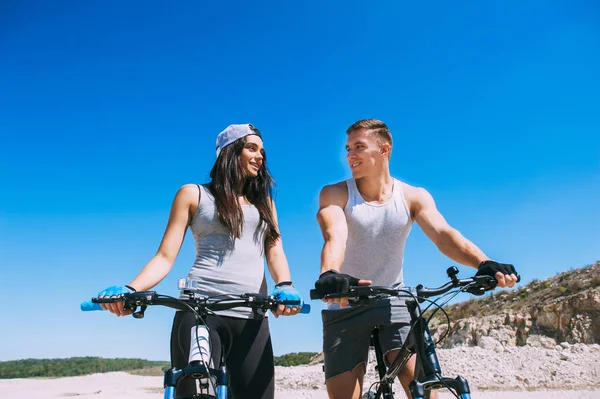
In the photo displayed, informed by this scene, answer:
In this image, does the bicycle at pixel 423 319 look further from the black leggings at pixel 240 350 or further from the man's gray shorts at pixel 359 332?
the black leggings at pixel 240 350

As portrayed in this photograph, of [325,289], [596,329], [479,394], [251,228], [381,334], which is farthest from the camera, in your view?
[596,329]

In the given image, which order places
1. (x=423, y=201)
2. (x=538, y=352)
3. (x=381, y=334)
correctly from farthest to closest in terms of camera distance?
1. (x=538, y=352)
2. (x=423, y=201)
3. (x=381, y=334)

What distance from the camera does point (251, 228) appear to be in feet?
12.7

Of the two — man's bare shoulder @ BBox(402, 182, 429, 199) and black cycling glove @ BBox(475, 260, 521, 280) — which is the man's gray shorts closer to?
black cycling glove @ BBox(475, 260, 521, 280)

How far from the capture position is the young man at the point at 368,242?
11.8 ft

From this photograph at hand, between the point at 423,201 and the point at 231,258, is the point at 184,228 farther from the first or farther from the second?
the point at 423,201

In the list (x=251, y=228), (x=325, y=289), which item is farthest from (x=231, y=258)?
(x=325, y=289)

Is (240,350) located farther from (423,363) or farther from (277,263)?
(423,363)

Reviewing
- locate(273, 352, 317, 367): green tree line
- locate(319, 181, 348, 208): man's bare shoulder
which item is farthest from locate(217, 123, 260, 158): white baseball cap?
locate(273, 352, 317, 367): green tree line

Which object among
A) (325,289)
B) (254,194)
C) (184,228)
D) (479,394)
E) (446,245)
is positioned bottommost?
(479,394)

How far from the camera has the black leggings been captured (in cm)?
327

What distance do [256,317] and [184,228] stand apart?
2.77ft

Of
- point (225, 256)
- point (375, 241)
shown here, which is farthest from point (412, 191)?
point (225, 256)

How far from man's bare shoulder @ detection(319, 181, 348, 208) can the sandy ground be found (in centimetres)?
731
